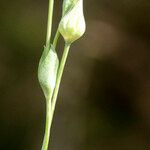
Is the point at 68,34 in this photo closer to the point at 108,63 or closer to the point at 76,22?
the point at 76,22

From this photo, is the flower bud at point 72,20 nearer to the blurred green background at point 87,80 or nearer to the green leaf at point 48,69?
the green leaf at point 48,69

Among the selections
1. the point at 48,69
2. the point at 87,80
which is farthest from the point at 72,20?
the point at 87,80

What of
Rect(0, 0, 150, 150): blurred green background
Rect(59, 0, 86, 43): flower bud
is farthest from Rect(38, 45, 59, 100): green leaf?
Rect(0, 0, 150, 150): blurred green background

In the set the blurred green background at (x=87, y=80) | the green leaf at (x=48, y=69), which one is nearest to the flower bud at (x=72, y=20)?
the green leaf at (x=48, y=69)

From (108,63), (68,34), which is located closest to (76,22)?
(68,34)

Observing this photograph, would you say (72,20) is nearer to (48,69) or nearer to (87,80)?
(48,69)

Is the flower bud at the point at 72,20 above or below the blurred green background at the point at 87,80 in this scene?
above
